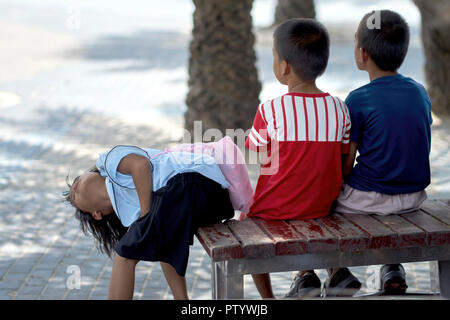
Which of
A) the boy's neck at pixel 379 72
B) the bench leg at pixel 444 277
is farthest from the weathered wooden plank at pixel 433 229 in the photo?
the boy's neck at pixel 379 72

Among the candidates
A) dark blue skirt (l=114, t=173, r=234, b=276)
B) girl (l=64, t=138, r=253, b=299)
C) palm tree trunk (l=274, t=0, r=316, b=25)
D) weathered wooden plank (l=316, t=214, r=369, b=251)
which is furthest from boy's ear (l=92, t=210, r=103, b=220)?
palm tree trunk (l=274, t=0, r=316, b=25)

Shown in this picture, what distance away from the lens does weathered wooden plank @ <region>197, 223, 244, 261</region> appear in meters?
2.86

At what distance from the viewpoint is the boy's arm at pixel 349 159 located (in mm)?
3307

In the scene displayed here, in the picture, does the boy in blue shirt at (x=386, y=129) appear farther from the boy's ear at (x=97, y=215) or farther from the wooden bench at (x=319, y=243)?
the boy's ear at (x=97, y=215)

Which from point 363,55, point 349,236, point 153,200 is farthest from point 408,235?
point 153,200

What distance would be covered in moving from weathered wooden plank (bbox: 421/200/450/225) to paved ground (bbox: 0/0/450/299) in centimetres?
105

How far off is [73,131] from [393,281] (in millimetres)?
6341

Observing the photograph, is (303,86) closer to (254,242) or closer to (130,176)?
(254,242)

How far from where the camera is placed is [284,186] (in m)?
3.22

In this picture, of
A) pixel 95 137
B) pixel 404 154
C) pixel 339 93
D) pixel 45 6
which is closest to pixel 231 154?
pixel 404 154

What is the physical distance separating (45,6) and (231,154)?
23031 mm

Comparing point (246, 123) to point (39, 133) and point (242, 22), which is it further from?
point (39, 133)

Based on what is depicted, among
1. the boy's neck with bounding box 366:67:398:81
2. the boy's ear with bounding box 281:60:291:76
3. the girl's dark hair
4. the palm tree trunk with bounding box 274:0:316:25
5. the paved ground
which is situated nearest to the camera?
the boy's ear with bounding box 281:60:291:76

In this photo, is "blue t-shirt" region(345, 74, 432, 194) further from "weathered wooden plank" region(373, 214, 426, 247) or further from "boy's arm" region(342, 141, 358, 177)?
"weathered wooden plank" region(373, 214, 426, 247)
